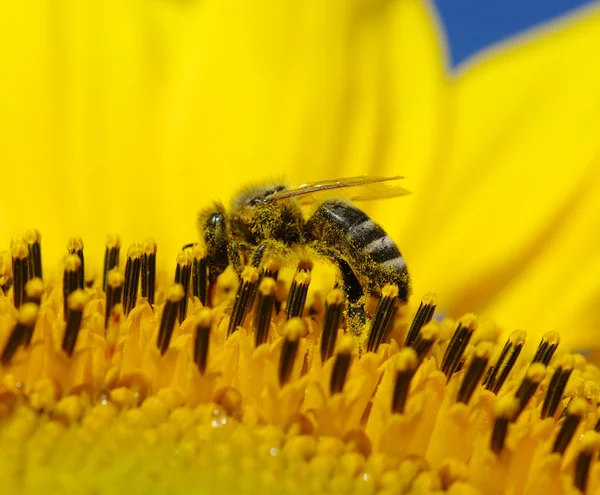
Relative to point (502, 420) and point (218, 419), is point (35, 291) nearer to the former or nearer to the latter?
point (218, 419)

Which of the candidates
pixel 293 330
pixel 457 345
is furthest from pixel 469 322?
pixel 293 330

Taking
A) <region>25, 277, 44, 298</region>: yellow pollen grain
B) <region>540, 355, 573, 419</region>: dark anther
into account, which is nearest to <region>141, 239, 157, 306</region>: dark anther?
<region>25, 277, 44, 298</region>: yellow pollen grain

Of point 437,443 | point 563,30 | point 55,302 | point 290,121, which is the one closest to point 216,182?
point 290,121

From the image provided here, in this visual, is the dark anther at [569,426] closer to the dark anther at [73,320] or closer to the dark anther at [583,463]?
the dark anther at [583,463]

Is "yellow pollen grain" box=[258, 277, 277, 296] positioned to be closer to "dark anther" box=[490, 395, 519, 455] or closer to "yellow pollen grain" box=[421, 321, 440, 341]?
"yellow pollen grain" box=[421, 321, 440, 341]

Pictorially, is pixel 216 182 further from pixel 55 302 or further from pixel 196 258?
pixel 55 302
